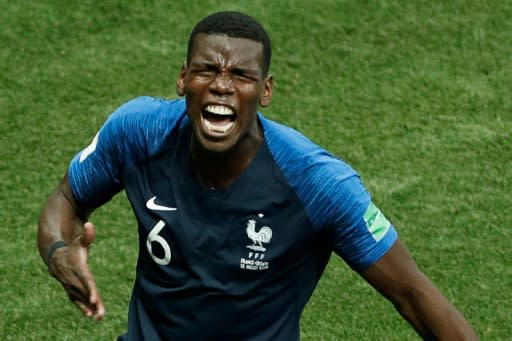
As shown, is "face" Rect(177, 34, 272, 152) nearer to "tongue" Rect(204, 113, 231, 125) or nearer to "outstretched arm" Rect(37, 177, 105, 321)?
"tongue" Rect(204, 113, 231, 125)

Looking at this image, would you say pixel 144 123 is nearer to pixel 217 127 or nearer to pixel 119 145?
pixel 119 145

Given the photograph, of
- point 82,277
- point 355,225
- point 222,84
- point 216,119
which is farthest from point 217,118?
point 82,277

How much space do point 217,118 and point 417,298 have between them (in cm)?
92

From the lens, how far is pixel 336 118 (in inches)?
398

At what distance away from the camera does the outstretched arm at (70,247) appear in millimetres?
4793

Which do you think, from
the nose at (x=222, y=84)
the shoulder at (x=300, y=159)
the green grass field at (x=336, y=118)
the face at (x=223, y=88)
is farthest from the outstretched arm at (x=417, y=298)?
the green grass field at (x=336, y=118)

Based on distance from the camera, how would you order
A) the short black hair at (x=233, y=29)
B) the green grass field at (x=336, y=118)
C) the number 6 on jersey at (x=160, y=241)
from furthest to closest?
the green grass field at (x=336, y=118) < the number 6 on jersey at (x=160, y=241) < the short black hair at (x=233, y=29)

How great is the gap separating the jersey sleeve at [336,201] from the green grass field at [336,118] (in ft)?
9.41

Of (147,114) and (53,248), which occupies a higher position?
(147,114)

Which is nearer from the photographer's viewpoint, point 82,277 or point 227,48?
point 82,277

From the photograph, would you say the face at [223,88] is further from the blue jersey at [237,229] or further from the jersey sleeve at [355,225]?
the jersey sleeve at [355,225]

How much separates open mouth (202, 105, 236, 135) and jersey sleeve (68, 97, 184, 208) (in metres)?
0.29

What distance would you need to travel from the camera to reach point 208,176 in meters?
5.08

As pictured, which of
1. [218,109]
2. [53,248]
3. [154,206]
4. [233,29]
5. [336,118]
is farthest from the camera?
[336,118]
